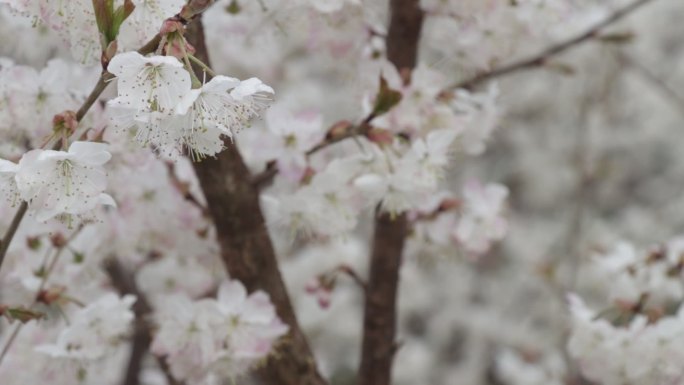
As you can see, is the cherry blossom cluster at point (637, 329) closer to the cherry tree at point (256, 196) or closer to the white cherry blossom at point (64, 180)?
the cherry tree at point (256, 196)

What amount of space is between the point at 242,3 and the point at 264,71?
1776 mm

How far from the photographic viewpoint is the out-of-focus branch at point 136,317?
5.92 ft

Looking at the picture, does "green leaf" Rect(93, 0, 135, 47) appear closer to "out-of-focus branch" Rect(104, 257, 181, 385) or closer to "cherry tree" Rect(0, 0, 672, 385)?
"cherry tree" Rect(0, 0, 672, 385)

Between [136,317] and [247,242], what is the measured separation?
605 mm

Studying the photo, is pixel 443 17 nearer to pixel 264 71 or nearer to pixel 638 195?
pixel 264 71

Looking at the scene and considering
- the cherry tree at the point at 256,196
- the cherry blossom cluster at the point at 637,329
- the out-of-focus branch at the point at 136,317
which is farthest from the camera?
the out-of-focus branch at the point at 136,317

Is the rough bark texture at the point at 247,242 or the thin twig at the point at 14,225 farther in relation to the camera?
the rough bark texture at the point at 247,242

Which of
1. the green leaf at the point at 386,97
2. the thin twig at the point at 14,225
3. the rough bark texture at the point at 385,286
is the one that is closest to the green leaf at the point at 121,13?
the thin twig at the point at 14,225

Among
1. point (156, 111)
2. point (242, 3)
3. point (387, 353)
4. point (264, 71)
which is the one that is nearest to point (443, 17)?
point (242, 3)

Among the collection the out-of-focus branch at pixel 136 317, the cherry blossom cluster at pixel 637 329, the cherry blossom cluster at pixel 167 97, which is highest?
the cherry blossom cluster at pixel 167 97

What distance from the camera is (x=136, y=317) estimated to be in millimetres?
1935

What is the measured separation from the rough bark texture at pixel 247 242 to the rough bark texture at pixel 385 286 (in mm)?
157

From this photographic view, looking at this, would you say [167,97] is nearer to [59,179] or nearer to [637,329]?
[59,179]

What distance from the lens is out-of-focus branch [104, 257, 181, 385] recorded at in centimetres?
180
